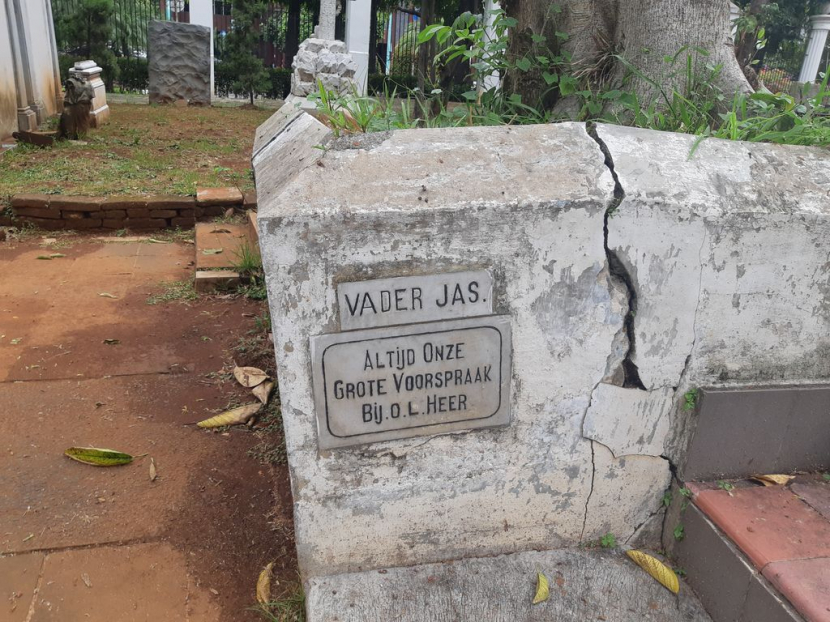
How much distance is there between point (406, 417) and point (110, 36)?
1468cm

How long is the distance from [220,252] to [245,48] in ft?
36.8

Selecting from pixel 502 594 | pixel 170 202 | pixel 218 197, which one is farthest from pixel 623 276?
pixel 170 202

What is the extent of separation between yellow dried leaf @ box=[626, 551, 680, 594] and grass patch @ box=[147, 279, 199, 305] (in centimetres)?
296

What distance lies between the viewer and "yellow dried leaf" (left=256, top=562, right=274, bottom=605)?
1.91m

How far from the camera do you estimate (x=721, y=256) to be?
1759 mm

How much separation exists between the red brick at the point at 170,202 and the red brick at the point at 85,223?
0.42 m

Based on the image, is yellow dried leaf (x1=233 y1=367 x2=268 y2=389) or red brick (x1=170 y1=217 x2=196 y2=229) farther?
red brick (x1=170 y1=217 x2=196 y2=229)

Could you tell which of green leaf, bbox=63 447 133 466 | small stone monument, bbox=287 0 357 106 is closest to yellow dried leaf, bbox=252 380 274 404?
green leaf, bbox=63 447 133 466

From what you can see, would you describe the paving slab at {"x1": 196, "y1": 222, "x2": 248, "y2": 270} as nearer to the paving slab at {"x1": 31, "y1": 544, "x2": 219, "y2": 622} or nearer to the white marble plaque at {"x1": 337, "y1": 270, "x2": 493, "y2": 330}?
the paving slab at {"x1": 31, "y1": 544, "x2": 219, "y2": 622}

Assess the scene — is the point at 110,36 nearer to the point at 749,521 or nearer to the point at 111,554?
the point at 111,554

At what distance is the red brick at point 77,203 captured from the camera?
5.23 meters

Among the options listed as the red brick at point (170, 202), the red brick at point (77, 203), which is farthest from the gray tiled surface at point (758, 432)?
the red brick at point (77, 203)

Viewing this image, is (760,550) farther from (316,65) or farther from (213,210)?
(316,65)

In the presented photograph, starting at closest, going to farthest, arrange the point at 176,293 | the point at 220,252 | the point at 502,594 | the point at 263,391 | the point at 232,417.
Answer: the point at 502,594 → the point at 232,417 → the point at 263,391 → the point at 176,293 → the point at 220,252
